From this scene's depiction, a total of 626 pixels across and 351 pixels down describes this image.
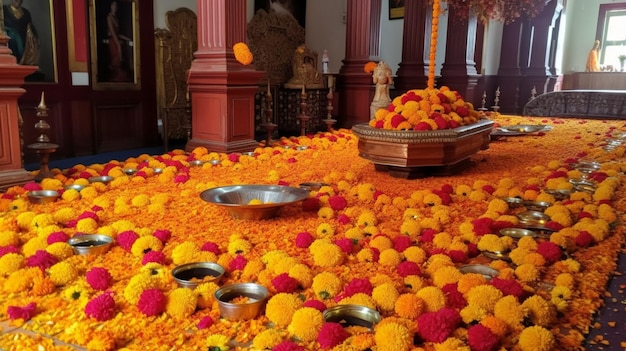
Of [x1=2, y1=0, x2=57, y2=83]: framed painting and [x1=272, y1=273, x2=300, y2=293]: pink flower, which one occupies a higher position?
[x1=2, y1=0, x2=57, y2=83]: framed painting

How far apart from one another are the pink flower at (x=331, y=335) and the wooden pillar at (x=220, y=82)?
4820 millimetres

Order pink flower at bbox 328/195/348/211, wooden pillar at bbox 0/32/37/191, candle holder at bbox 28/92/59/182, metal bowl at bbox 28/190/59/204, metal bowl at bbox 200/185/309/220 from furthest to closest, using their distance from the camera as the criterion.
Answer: candle holder at bbox 28/92/59/182, wooden pillar at bbox 0/32/37/191, metal bowl at bbox 28/190/59/204, pink flower at bbox 328/195/348/211, metal bowl at bbox 200/185/309/220

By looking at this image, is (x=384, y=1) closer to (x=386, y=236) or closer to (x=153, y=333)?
(x=386, y=236)

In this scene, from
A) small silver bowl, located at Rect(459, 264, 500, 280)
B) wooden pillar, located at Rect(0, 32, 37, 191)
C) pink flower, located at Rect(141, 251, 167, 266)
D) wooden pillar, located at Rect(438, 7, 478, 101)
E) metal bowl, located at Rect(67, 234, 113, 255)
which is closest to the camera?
small silver bowl, located at Rect(459, 264, 500, 280)

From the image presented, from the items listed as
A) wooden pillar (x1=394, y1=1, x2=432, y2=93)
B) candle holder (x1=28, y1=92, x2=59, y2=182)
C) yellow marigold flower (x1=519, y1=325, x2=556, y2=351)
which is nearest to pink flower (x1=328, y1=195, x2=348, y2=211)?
yellow marigold flower (x1=519, y1=325, x2=556, y2=351)

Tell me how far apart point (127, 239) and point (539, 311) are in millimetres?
2306

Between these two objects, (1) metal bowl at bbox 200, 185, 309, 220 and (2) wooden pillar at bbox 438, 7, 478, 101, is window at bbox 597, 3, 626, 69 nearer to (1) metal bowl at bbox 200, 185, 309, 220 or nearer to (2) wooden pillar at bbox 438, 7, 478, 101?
(2) wooden pillar at bbox 438, 7, 478, 101

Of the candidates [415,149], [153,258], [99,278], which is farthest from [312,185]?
[99,278]

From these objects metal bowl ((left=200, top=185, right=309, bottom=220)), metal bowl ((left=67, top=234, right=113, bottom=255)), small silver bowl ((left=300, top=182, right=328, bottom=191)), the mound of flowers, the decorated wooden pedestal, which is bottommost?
metal bowl ((left=67, top=234, right=113, bottom=255))

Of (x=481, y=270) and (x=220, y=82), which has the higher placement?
(x=220, y=82)

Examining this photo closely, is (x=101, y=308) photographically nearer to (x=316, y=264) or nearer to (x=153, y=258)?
(x=153, y=258)

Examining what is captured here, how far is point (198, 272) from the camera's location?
2.73m

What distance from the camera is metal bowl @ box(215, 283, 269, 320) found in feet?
7.36

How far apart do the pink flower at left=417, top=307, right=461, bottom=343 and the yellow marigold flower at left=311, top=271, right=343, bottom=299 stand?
501 mm
